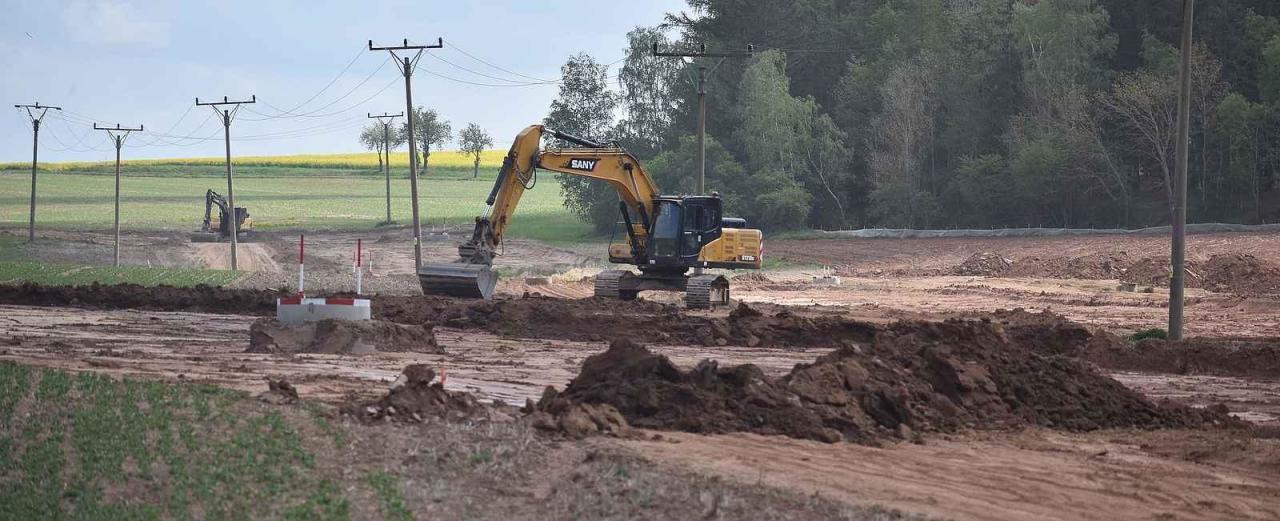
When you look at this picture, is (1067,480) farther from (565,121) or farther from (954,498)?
(565,121)

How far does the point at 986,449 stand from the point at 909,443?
0.74m

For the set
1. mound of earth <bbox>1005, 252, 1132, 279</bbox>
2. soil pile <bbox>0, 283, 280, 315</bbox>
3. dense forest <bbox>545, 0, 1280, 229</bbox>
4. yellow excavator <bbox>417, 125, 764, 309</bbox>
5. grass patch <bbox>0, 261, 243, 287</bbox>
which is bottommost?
grass patch <bbox>0, 261, 243, 287</bbox>

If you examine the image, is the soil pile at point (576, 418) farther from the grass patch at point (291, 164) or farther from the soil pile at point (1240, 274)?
the grass patch at point (291, 164)

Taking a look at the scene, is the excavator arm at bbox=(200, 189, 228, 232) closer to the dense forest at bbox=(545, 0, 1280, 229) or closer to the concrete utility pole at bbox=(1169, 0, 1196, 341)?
the dense forest at bbox=(545, 0, 1280, 229)

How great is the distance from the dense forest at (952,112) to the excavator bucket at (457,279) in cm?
3376

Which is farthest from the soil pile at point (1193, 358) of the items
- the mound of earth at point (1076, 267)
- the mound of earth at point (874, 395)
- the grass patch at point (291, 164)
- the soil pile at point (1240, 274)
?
the grass patch at point (291, 164)

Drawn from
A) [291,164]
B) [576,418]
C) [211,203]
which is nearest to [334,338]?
[576,418]

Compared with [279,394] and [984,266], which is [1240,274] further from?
[279,394]

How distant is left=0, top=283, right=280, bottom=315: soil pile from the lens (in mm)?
27938

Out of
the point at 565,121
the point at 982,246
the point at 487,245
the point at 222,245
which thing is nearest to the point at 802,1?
the point at 565,121

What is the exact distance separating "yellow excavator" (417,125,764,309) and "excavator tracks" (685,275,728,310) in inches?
0.8

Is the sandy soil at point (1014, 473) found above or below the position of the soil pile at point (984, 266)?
below

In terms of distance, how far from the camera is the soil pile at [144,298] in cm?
2794

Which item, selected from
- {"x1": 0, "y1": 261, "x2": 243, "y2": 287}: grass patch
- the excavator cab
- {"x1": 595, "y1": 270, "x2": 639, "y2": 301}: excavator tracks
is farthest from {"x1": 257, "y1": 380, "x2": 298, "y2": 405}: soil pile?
{"x1": 0, "y1": 261, "x2": 243, "y2": 287}: grass patch
